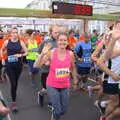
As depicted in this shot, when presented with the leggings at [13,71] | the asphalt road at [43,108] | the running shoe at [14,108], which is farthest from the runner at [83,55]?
the running shoe at [14,108]

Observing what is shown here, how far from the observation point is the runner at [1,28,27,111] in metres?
7.42

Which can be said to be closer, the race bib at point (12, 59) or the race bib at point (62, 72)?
the race bib at point (62, 72)

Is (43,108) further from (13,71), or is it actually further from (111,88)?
(111,88)

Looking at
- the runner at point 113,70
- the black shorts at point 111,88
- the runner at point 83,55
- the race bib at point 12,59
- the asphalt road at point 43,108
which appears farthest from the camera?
the runner at point 83,55

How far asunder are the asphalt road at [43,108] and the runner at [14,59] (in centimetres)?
43

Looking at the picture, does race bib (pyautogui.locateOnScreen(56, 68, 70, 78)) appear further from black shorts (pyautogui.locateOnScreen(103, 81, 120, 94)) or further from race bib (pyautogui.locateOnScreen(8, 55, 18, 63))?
race bib (pyautogui.locateOnScreen(8, 55, 18, 63))

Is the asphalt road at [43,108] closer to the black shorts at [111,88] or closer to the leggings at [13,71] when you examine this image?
the leggings at [13,71]

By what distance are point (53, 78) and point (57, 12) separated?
1190 cm

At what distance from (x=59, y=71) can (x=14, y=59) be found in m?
2.24

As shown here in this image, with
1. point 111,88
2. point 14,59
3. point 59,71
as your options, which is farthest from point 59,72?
point 14,59

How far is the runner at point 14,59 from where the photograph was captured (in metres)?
7.42

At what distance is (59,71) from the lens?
540 cm

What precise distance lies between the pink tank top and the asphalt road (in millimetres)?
1573

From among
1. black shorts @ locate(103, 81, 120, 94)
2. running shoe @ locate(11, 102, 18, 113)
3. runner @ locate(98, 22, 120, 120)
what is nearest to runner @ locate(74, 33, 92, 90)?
running shoe @ locate(11, 102, 18, 113)
